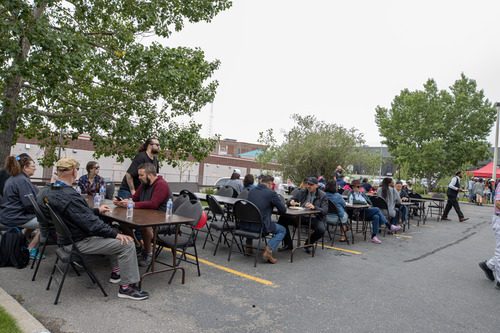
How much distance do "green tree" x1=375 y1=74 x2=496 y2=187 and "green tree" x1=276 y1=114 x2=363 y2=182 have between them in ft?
60.9

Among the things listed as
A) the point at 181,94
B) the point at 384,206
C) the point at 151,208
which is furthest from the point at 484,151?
the point at 151,208

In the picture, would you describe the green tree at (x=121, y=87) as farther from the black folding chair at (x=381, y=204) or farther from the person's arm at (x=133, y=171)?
the black folding chair at (x=381, y=204)

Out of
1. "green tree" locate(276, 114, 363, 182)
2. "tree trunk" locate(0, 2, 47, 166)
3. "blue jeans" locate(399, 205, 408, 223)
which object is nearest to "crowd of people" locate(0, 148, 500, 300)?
"blue jeans" locate(399, 205, 408, 223)

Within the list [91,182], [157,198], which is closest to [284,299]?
[157,198]

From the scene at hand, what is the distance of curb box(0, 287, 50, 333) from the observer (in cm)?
308

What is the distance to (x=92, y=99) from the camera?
9047 mm

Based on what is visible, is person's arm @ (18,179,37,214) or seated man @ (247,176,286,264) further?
seated man @ (247,176,286,264)

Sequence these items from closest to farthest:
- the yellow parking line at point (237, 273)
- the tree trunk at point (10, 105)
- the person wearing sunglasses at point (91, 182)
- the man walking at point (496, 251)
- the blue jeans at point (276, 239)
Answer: the yellow parking line at point (237, 273) → the man walking at point (496, 251) → the blue jeans at point (276, 239) → the person wearing sunglasses at point (91, 182) → the tree trunk at point (10, 105)

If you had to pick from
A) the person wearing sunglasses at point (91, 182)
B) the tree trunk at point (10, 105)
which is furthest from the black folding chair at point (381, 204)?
the tree trunk at point (10, 105)

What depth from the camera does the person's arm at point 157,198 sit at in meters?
5.30

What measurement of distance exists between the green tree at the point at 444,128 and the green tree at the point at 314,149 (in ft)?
60.9

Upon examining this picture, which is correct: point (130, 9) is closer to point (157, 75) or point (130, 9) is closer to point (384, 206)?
point (157, 75)

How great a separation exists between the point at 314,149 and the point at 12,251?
16.4 meters

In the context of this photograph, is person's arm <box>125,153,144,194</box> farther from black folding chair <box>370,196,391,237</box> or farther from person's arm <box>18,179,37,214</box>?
black folding chair <box>370,196,391,237</box>
